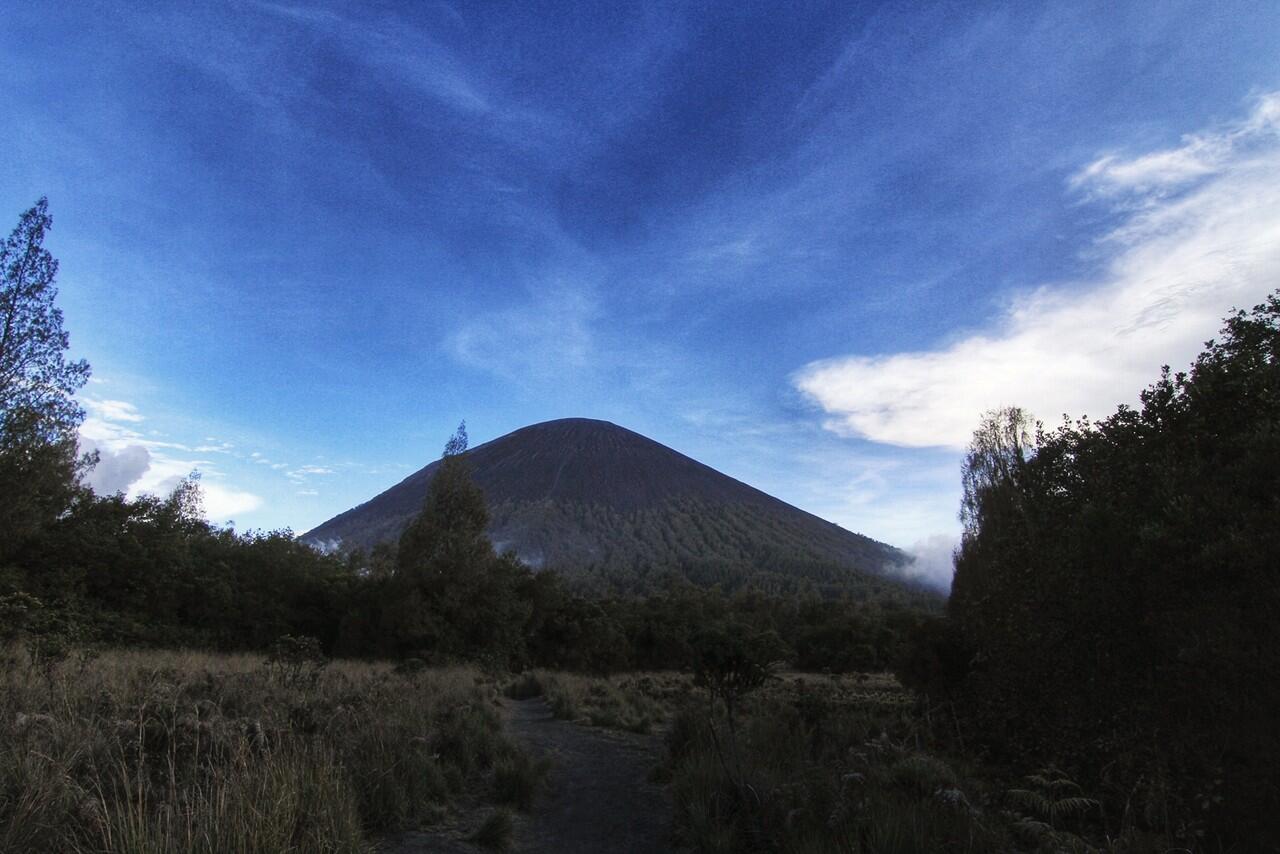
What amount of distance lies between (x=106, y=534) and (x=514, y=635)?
14.9 metres

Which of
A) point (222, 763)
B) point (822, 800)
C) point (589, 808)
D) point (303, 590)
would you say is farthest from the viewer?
point (303, 590)

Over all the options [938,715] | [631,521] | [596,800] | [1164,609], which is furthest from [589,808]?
[631,521]

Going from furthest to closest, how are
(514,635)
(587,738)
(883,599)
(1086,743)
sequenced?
(883,599) → (514,635) → (587,738) → (1086,743)

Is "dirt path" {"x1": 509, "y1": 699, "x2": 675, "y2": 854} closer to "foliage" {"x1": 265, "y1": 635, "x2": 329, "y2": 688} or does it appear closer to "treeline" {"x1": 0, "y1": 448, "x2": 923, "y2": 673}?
"foliage" {"x1": 265, "y1": 635, "x2": 329, "y2": 688}

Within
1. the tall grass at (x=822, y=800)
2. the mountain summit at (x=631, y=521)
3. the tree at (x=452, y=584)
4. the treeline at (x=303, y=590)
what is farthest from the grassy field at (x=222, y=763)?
the mountain summit at (x=631, y=521)

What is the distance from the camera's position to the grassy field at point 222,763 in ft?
10.7

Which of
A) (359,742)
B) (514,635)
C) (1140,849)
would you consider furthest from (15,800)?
(514,635)

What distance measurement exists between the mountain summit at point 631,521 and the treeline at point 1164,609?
2324 inches

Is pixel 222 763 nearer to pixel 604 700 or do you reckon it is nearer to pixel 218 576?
pixel 604 700

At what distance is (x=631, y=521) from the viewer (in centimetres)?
9525

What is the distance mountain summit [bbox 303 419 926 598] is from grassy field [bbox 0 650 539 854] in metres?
58.0

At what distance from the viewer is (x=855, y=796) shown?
4.96m

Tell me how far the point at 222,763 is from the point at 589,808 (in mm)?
3745

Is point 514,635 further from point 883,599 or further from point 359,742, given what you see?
point 883,599
